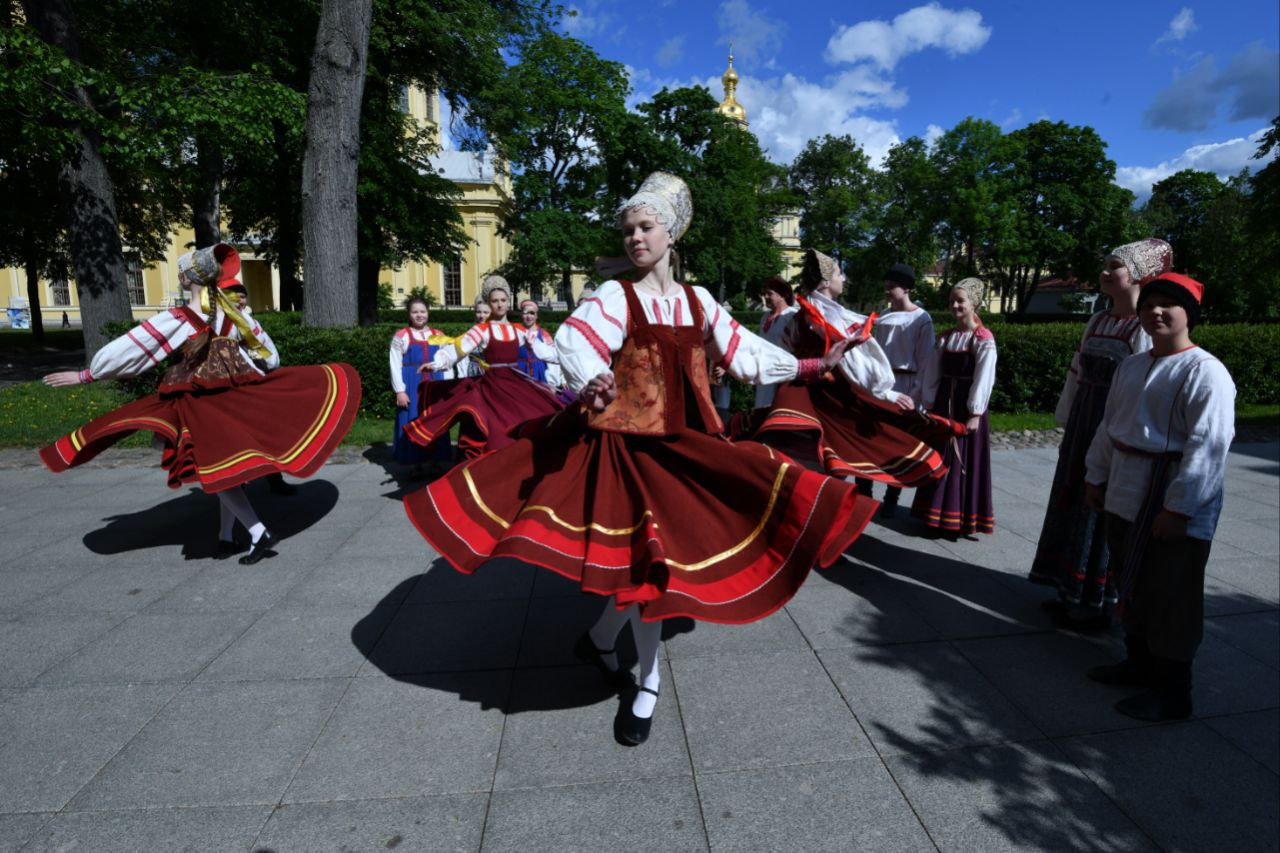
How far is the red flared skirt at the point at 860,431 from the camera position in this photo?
4.55 metres

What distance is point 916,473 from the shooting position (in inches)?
182

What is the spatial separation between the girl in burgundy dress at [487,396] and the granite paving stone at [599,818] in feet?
13.4

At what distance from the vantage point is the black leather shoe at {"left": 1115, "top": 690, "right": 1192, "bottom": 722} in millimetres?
3248

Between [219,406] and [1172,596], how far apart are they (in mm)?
6013

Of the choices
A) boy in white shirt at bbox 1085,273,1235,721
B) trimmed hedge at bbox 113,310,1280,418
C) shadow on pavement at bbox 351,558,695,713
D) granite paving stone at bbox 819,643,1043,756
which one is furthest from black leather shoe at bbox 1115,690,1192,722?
trimmed hedge at bbox 113,310,1280,418

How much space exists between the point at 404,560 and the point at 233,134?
12184 millimetres

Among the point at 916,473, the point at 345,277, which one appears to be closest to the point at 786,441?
the point at 916,473

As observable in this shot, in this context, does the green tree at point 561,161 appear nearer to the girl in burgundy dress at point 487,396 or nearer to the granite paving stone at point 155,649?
the girl in burgundy dress at point 487,396

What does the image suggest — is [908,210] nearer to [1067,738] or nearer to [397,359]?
[397,359]

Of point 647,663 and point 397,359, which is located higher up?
point 397,359

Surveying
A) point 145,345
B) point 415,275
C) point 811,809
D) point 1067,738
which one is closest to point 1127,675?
point 1067,738

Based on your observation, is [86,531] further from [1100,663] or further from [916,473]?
[1100,663]

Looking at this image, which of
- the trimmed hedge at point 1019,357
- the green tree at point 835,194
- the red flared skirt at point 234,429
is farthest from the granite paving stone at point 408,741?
the green tree at point 835,194

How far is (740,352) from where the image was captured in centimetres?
337
